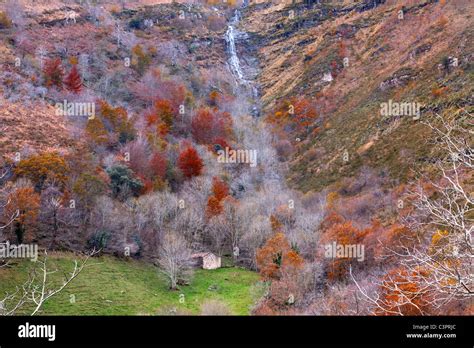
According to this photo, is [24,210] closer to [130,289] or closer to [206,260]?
[130,289]

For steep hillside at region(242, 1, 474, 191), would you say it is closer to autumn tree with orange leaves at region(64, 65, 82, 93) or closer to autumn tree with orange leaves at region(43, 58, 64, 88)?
autumn tree with orange leaves at region(64, 65, 82, 93)

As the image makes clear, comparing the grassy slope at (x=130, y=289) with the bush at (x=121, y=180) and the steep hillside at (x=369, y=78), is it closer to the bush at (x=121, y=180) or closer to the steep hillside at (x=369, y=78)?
the bush at (x=121, y=180)

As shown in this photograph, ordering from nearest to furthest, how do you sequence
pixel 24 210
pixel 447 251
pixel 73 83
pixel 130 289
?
pixel 447 251 → pixel 24 210 → pixel 130 289 → pixel 73 83

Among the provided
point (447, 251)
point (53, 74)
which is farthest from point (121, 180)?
point (447, 251)

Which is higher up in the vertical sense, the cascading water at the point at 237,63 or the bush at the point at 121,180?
the cascading water at the point at 237,63

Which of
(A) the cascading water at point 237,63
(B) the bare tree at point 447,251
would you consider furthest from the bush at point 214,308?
(A) the cascading water at point 237,63
